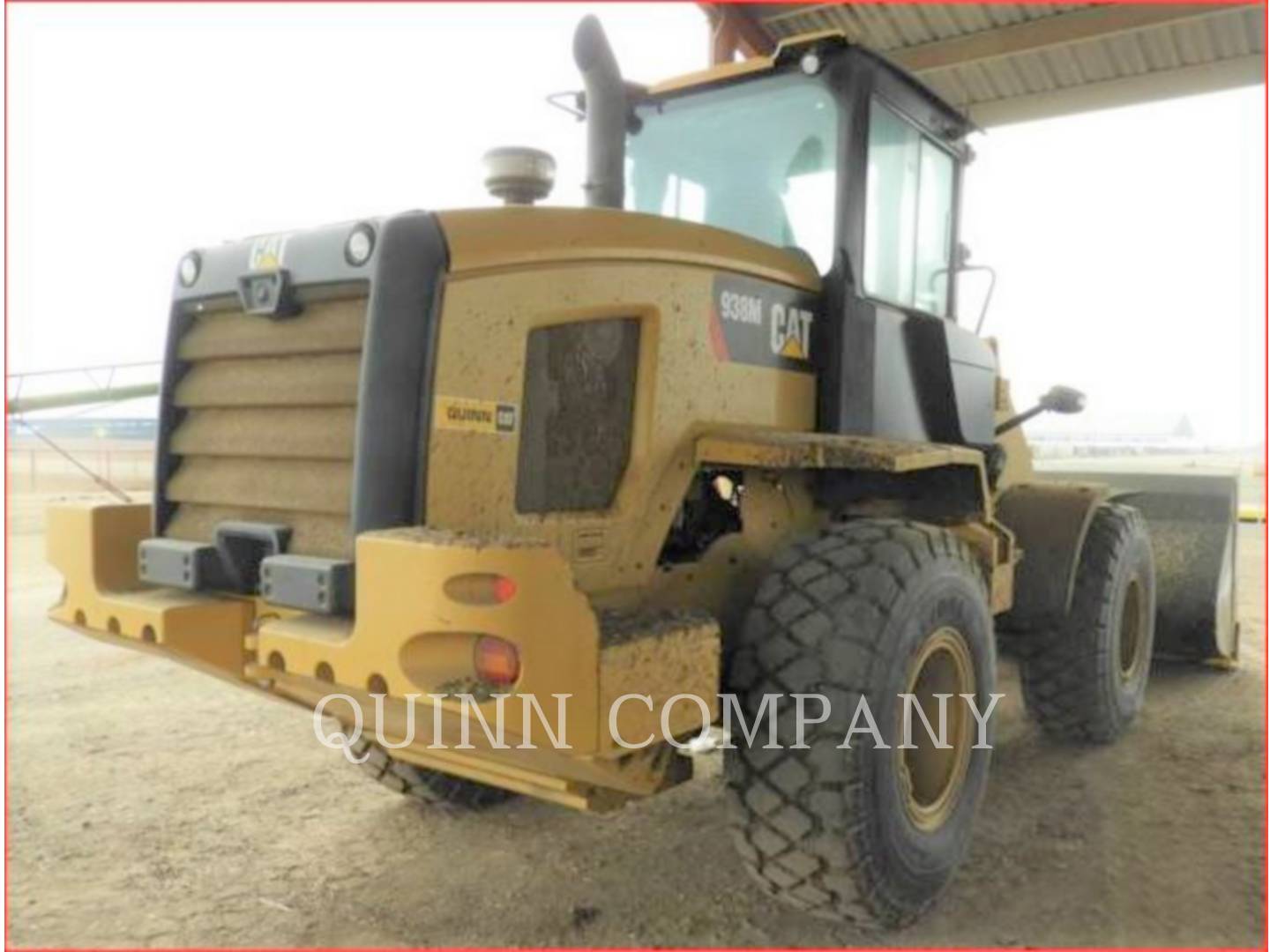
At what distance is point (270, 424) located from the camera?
9.69ft

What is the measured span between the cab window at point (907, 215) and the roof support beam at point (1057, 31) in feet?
8.26

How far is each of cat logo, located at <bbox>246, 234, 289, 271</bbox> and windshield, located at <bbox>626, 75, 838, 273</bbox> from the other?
164 centimetres

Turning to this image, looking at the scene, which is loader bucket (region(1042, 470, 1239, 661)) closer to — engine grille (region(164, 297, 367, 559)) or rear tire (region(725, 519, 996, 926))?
rear tire (region(725, 519, 996, 926))

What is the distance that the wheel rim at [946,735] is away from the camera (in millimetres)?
3188

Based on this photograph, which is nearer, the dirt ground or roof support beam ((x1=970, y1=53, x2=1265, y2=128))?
the dirt ground

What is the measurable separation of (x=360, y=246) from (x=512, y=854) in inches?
80.8

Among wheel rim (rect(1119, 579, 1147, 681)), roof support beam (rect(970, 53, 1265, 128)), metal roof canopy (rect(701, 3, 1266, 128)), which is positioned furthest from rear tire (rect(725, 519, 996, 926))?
roof support beam (rect(970, 53, 1265, 128))

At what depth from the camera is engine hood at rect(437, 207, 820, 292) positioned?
8.34 feet

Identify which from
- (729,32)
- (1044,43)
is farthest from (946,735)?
(1044,43)

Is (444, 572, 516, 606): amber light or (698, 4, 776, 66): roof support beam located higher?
(698, 4, 776, 66): roof support beam

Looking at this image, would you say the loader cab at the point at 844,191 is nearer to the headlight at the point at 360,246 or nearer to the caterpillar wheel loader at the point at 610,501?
the caterpillar wheel loader at the point at 610,501

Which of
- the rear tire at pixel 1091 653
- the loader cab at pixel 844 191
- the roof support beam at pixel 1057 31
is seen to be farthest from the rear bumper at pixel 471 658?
the roof support beam at pixel 1057 31

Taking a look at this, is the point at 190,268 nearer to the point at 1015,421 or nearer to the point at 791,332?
the point at 791,332

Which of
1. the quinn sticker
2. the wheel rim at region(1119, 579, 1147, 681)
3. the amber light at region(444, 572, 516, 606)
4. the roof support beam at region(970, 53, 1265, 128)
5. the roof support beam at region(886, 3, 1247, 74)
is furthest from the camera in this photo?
the roof support beam at region(970, 53, 1265, 128)
